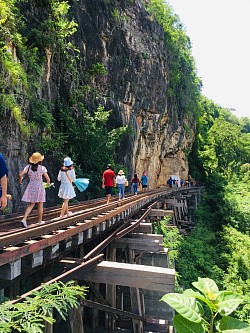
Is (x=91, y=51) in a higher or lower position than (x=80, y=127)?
higher

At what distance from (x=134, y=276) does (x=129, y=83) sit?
18081 mm

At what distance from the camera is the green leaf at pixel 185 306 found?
139 centimetres

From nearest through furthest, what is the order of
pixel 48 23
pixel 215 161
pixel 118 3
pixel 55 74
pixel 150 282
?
pixel 150 282 < pixel 48 23 < pixel 55 74 < pixel 118 3 < pixel 215 161

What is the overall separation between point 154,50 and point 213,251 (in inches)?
681

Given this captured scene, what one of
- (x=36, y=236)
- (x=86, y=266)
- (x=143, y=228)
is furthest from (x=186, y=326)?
(x=143, y=228)

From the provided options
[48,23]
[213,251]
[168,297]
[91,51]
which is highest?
[91,51]

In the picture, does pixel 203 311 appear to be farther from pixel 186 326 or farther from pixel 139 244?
pixel 139 244

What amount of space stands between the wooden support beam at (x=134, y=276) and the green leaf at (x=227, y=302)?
2.07m

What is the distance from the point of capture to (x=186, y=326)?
1406 mm

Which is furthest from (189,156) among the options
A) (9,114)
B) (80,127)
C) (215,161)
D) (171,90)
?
(9,114)

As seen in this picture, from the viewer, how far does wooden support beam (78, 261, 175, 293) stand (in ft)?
11.6

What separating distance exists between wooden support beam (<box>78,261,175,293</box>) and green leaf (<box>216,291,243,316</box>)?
207 centimetres

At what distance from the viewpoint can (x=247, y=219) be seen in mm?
22219

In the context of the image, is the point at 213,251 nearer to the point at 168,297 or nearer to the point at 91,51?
the point at 91,51
